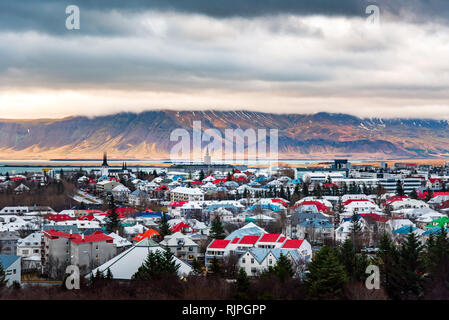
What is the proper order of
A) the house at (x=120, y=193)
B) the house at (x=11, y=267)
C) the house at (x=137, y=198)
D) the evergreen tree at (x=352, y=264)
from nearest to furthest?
the evergreen tree at (x=352, y=264) → the house at (x=11, y=267) → the house at (x=137, y=198) → the house at (x=120, y=193)

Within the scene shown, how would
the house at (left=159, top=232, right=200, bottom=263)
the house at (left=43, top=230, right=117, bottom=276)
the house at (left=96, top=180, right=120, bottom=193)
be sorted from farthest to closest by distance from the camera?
the house at (left=96, top=180, right=120, bottom=193), the house at (left=159, top=232, right=200, bottom=263), the house at (left=43, top=230, right=117, bottom=276)

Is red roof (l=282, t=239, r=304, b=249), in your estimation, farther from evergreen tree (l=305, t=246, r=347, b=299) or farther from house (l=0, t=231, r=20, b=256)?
house (l=0, t=231, r=20, b=256)

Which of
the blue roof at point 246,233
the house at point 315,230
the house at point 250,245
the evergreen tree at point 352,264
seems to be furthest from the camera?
the house at point 315,230

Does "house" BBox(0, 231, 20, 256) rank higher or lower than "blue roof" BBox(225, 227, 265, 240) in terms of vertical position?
lower

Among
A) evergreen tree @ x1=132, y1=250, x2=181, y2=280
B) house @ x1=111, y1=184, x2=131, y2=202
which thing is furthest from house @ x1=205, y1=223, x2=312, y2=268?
house @ x1=111, y1=184, x2=131, y2=202

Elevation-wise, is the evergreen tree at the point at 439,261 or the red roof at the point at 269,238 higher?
the evergreen tree at the point at 439,261

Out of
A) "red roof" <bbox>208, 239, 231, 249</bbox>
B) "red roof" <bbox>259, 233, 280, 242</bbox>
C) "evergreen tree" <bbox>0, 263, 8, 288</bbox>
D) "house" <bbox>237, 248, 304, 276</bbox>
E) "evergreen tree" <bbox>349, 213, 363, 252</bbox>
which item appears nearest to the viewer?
"evergreen tree" <bbox>0, 263, 8, 288</bbox>

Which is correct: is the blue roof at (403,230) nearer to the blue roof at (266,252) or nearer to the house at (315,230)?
the house at (315,230)

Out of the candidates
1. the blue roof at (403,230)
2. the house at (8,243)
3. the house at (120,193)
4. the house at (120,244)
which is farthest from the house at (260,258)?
the house at (120,193)

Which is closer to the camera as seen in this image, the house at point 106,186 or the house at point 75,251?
the house at point 75,251
